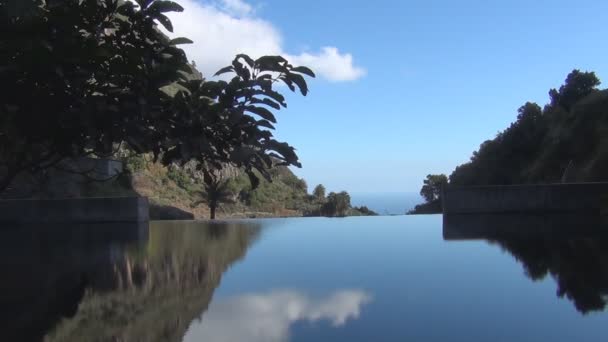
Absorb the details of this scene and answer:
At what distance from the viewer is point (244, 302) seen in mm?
4703

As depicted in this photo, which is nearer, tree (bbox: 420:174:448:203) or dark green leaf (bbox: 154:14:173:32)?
dark green leaf (bbox: 154:14:173:32)

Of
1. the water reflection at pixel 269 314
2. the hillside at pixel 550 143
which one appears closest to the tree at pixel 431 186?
the hillside at pixel 550 143

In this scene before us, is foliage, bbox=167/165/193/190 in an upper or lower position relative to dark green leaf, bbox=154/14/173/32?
upper

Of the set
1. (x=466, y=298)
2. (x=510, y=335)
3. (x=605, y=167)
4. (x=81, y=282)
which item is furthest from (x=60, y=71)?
(x=605, y=167)

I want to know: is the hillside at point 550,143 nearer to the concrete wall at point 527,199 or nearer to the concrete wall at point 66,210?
the concrete wall at point 527,199

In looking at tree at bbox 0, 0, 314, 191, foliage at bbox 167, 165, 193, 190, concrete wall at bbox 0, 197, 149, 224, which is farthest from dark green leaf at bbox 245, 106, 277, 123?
foliage at bbox 167, 165, 193, 190

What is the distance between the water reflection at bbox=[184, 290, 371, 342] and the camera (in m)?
3.74

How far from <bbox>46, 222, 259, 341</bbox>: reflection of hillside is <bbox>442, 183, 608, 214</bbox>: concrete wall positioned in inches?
273

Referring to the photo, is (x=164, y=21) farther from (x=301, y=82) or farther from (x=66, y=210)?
(x=66, y=210)

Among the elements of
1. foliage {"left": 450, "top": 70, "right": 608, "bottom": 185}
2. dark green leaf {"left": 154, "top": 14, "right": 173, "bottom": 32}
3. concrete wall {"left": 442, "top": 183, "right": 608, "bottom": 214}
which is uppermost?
foliage {"left": 450, "top": 70, "right": 608, "bottom": 185}

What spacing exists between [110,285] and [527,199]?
10.4 meters

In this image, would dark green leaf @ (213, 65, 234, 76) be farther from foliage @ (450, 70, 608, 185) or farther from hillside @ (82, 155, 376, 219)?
hillside @ (82, 155, 376, 219)

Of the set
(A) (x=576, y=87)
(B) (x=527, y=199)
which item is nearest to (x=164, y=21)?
(B) (x=527, y=199)

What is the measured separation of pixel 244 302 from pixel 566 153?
2234 cm
